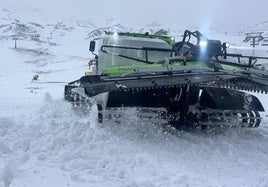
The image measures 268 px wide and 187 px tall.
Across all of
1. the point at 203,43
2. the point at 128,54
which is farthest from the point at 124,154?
the point at 128,54

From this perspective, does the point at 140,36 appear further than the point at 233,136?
Yes

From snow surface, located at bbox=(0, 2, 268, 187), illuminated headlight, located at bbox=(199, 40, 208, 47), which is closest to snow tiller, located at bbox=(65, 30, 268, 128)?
illuminated headlight, located at bbox=(199, 40, 208, 47)

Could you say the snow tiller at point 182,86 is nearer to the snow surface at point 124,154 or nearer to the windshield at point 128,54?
the windshield at point 128,54

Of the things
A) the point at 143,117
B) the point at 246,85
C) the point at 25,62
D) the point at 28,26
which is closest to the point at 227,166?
the point at 246,85

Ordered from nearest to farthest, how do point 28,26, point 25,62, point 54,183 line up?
point 54,183
point 25,62
point 28,26

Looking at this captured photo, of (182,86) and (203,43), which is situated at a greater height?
(203,43)

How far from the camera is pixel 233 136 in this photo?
6.99 m

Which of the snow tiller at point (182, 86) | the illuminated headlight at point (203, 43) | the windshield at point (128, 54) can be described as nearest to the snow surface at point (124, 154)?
the snow tiller at point (182, 86)

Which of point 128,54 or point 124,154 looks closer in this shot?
point 124,154

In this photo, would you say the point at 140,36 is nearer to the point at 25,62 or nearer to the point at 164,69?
the point at 164,69

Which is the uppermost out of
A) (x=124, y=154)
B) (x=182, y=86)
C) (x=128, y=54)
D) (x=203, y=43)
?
(x=203, y=43)

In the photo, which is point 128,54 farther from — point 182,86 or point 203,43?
point 182,86

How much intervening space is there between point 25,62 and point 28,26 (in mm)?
64848

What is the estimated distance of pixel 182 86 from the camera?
634cm
